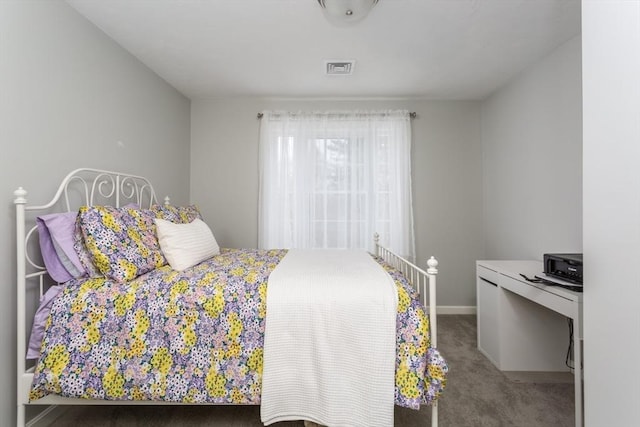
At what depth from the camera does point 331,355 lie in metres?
1.40

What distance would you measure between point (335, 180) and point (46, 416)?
9.45 ft

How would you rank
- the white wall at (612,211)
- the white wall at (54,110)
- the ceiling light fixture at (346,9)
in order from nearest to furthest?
the white wall at (612,211), the white wall at (54,110), the ceiling light fixture at (346,9)

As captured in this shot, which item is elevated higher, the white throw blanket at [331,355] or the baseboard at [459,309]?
the white throw blanket at [331,355]

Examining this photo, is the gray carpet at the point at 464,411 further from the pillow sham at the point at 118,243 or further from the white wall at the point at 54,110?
the pillow sham at the point at 118,243

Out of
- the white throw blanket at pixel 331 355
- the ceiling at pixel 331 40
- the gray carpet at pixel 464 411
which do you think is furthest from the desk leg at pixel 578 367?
the ceiling at pixel 331 40

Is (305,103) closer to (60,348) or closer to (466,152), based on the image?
(466,152)

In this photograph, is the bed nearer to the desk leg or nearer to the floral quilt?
the floral quilt

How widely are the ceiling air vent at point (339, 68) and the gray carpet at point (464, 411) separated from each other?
2.65m

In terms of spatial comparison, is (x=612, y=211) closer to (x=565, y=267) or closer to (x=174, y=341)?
(x=565, y=267)

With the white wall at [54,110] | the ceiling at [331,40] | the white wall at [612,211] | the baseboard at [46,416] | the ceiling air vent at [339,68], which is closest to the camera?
the white wall at [612,211]

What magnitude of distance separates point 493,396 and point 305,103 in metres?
3.18

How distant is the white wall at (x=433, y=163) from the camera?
340cm

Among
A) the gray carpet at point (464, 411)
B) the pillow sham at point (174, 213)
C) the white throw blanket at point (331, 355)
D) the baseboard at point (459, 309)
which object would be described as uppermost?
the pillow sham at point (174, 213)

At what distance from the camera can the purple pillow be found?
1.53m
